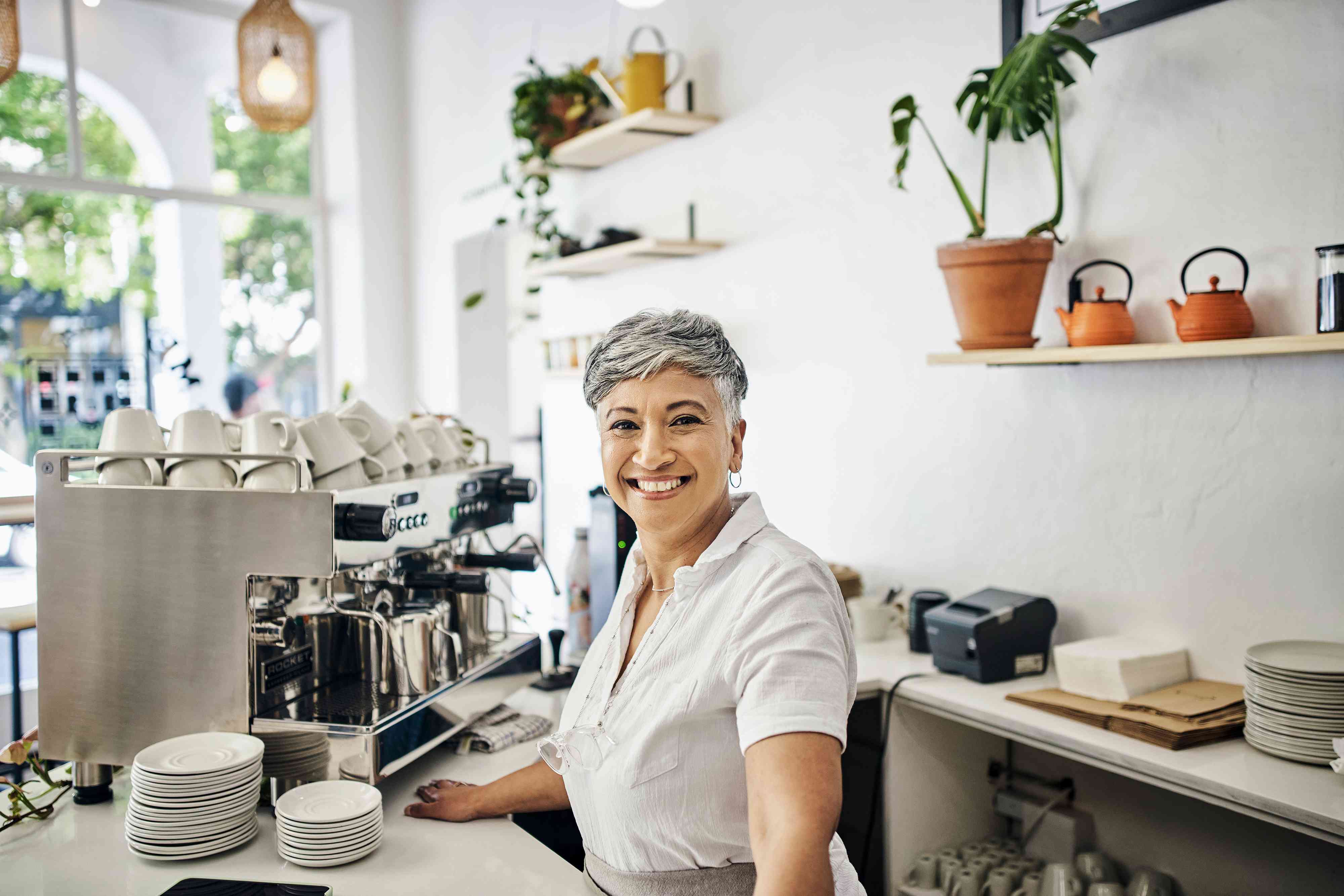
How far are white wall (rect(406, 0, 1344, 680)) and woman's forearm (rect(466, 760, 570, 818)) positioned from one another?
130 cm

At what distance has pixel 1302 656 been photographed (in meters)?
1.74

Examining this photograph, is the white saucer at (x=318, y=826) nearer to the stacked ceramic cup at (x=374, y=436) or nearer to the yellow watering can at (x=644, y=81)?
the stacked ceramic cup at (x=374, y=436)

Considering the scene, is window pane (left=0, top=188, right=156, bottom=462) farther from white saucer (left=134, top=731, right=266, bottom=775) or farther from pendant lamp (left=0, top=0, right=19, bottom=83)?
white saucer (left=134, top=731, right=266, bottom=775)

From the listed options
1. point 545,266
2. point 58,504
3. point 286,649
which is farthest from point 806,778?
point 545,266

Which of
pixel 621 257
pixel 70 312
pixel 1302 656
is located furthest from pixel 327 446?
pixel 70 312

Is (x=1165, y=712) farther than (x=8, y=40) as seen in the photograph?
No

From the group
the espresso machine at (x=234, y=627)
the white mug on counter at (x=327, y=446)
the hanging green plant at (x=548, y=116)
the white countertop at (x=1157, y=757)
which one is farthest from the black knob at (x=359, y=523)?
the hanging green plant at (x=548, y=116)

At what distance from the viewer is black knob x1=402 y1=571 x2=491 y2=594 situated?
1802 mm

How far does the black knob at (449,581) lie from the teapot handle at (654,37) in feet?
6.80

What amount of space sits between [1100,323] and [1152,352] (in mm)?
173

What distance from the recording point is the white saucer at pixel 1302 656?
65.0 inches

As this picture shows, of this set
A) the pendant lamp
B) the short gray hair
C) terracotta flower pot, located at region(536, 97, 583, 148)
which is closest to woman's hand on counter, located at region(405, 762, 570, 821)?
the short gray hair

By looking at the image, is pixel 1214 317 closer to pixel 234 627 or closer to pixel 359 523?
pixel 359 523

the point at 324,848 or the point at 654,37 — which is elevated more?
the point at 654,37
